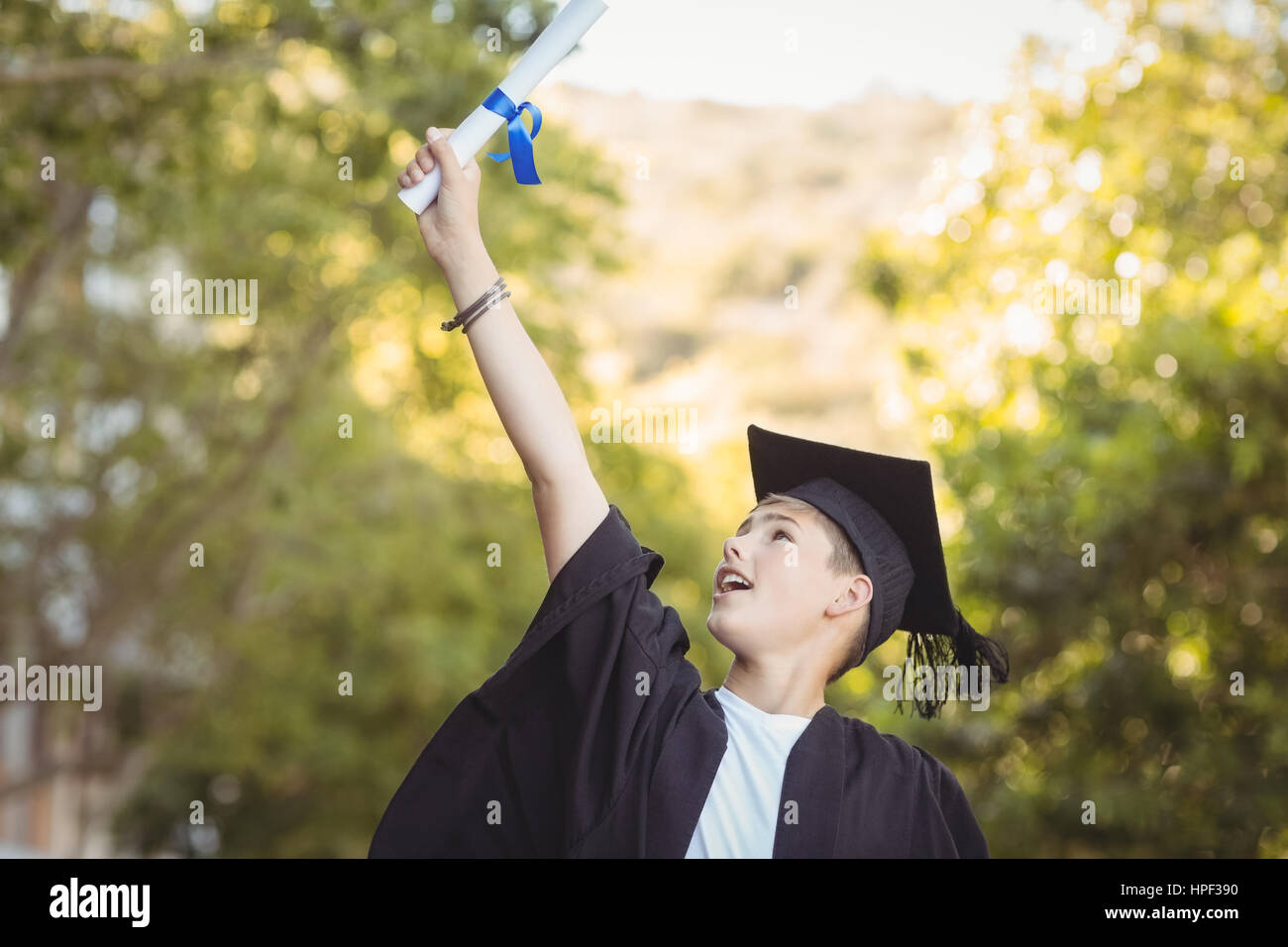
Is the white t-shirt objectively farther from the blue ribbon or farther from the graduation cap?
the blue ribbon

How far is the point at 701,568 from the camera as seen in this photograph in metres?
16.1

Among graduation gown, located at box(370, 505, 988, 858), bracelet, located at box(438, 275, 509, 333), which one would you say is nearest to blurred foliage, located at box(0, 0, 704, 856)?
bracelet, located at box(438, 275, 509, 333)

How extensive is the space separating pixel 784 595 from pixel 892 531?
10.9 inches

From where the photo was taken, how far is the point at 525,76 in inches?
73.1

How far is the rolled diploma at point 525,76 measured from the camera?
1858mm

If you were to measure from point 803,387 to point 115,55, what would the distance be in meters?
45.2

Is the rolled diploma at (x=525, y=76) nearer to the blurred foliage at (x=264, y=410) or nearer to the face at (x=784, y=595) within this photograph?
the face at (x=784, y=595)

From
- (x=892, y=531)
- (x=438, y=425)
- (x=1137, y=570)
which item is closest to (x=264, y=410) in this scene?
(x=438, y=425)

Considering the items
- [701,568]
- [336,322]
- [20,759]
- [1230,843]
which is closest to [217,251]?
[336,322]

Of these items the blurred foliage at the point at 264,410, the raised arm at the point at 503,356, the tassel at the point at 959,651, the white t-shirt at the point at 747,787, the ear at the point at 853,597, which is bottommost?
the white t-shirt at the point at 747,787

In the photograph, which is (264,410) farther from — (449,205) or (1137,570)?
(449,205)

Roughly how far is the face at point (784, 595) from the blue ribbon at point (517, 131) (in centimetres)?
63

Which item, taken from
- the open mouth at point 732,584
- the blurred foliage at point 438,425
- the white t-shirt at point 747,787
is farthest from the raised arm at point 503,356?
the blurred foliage at point 438,425

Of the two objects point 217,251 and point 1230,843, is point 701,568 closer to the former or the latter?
point 217,251
